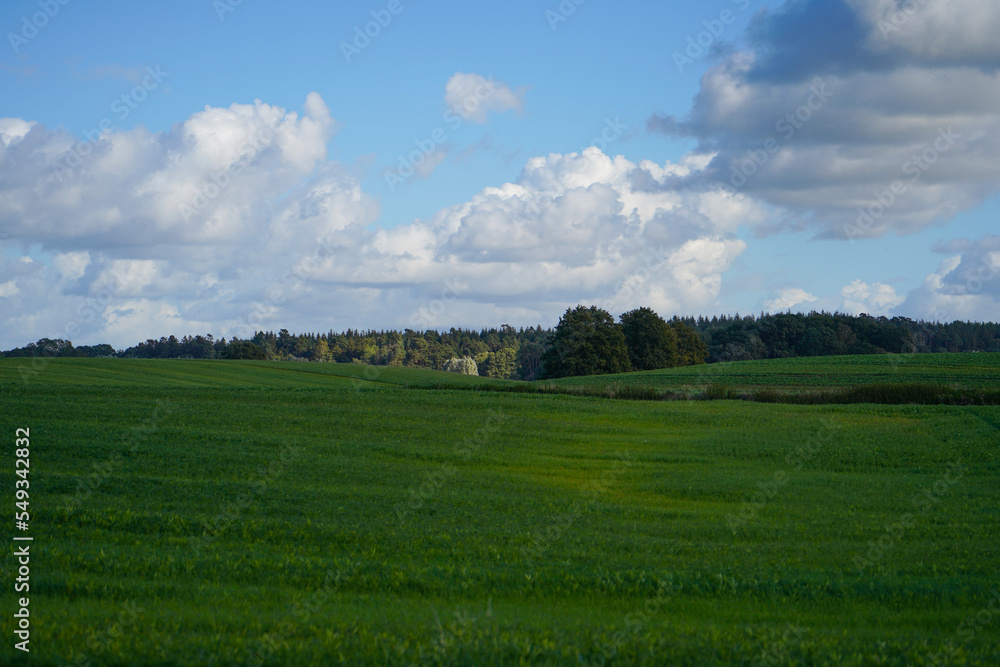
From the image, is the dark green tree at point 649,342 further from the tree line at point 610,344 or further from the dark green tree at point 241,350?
the dark green tree at point 241,350

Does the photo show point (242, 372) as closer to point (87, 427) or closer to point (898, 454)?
point (87, 427)

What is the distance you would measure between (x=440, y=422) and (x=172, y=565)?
1976 centimetres

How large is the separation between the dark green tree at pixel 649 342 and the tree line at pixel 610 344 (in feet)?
0.41

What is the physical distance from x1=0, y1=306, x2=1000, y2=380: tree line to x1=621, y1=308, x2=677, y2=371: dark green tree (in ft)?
0.41

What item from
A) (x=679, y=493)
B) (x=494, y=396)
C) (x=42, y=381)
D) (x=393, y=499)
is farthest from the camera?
(x=42, y=381)

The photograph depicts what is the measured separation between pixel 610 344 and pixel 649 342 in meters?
9.54

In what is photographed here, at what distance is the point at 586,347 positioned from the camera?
81688 mm

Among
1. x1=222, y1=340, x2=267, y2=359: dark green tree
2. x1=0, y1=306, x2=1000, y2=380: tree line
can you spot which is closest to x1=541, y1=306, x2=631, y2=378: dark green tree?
x1=0, y1=306, x2=1000, y2=380: tree line

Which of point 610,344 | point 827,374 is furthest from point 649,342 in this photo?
point 827,374

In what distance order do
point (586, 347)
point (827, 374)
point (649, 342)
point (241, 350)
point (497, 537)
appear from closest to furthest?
1. point (497, 537)
2. point (827, 374)
3. point (586, 347)
4. point (649, 342)
5. point (241, 350)

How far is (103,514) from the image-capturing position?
1360 cm

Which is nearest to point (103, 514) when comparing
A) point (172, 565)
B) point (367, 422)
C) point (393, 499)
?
point (172, 565)

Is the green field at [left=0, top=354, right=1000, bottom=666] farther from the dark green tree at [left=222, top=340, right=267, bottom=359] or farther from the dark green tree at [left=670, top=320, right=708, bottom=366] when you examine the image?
the dark green tree at [left=222, top=340, right=267, bottom=359]

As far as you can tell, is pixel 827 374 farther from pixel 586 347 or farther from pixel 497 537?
pixel 497 537
